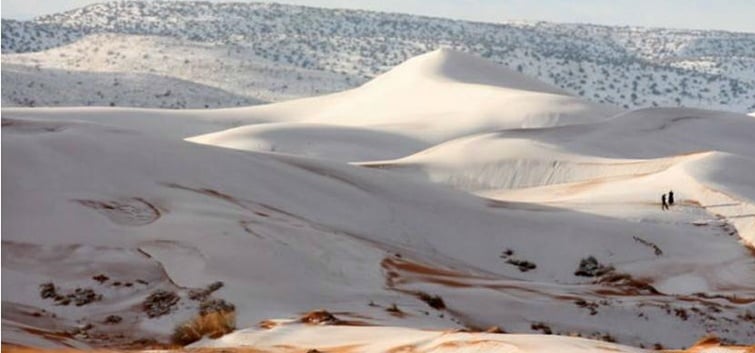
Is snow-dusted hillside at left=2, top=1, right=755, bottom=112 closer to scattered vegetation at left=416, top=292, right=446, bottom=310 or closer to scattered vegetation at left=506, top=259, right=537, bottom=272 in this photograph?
scattered vegetation at left=506, top=259, right=537, bottom=272

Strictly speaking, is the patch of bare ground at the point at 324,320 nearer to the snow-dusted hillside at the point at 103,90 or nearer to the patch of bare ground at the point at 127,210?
the patch of bare ground at the point at 127,210

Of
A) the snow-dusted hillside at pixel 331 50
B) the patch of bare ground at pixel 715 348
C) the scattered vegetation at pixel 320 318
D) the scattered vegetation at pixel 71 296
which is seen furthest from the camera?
the snow-dusted hillside at pixel 331 50

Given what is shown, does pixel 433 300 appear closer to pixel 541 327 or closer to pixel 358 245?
pixel 541 327

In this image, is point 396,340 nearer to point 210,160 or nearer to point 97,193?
point 97,193

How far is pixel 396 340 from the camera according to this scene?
37.4 ft

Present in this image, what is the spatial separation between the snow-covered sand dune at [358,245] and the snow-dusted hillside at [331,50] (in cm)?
7106

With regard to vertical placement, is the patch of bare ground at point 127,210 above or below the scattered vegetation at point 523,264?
above

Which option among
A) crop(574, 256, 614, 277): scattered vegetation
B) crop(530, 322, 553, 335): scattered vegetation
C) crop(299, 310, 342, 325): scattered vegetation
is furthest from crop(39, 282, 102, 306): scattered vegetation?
crop(574, 256, 614, 277): scattered vegetation

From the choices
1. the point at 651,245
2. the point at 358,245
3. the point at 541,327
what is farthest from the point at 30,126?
the point at 651,245

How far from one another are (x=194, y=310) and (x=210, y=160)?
8199mm

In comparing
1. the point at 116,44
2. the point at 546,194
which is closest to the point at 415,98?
the point at 546,194

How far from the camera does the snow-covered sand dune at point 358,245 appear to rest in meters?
14.6

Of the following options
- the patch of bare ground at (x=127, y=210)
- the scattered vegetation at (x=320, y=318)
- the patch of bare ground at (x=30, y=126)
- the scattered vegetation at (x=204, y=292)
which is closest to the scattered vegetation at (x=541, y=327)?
the scattered vegetation at (x=320, y=318)

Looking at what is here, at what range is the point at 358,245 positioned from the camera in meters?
18.7
